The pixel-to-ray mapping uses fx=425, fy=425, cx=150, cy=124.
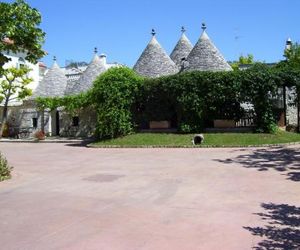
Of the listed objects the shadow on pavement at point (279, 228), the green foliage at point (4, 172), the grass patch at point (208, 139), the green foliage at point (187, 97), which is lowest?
the shadow on pavement at point (279, 228)

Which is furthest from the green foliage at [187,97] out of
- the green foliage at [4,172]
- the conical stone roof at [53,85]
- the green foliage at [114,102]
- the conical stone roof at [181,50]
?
the green foliage at [4,172]

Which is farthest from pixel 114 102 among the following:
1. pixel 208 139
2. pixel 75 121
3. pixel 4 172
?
pixel 4 172

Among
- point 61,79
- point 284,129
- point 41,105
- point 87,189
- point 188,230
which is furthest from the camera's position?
point 61,79

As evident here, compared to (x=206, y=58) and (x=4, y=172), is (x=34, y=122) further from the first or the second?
(x=4, y=172)

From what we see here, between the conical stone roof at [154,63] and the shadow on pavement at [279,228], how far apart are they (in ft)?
76.6

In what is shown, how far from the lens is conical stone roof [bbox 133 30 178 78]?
31.8 m

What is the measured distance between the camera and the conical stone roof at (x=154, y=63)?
104ft

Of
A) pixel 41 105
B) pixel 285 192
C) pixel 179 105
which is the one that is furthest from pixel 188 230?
pixel 41 105

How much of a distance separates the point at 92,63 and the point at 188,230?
30401 mm

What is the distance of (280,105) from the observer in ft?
87.8

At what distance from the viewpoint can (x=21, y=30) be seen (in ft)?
41.4

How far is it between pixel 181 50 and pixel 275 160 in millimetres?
21235

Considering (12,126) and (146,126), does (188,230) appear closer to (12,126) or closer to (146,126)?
(146,126)

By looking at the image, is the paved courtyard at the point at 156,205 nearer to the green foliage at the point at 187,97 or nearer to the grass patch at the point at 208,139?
the grass patch at the point at 208,139
